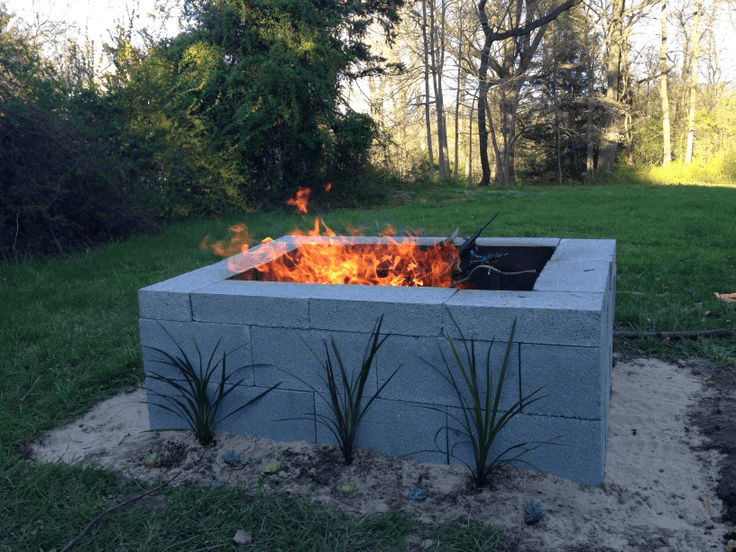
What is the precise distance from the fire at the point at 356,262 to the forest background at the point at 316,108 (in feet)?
12.1

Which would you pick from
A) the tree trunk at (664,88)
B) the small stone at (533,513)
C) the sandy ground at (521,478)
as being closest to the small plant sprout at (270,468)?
the sandy ground at (521,478)

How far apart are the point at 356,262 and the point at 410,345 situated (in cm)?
101

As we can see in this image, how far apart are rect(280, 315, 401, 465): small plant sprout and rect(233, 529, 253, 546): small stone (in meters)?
0.67

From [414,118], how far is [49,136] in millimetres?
15489

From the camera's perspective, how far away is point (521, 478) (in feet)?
9.27

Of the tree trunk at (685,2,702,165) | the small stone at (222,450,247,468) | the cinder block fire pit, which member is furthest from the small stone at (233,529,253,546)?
the tree trunk at (685,2,702,165)

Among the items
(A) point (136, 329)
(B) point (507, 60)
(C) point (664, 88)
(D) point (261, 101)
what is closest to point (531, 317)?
(A) point (136, 329)

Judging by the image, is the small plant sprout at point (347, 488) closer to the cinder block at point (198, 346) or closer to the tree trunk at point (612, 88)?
the cinder block at point (198, 346)

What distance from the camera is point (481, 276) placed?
3.73 m

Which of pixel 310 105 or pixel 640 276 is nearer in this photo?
pixel 640 276

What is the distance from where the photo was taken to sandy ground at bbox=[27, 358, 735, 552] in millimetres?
2482

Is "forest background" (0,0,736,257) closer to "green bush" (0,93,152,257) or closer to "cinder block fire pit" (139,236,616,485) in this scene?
"green bush" (0,93,152,257)

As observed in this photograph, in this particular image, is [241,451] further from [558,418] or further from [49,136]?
[49,136]

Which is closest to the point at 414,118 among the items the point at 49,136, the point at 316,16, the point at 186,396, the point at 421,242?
the point at 316,16
